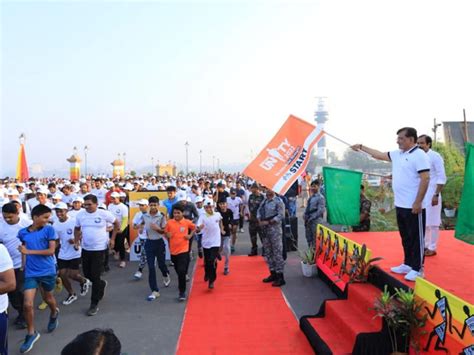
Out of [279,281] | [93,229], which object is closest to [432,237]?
[279,281]

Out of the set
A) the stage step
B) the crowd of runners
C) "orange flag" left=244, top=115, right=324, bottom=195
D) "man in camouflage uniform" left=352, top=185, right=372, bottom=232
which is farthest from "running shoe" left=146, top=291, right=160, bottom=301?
"man in camouflage uniform" left=352, top=185, right=372, bottom=232

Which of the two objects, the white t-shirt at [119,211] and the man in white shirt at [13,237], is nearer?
the man in white shirt at [13,237]

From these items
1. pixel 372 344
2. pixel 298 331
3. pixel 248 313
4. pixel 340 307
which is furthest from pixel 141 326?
pixel 372 344

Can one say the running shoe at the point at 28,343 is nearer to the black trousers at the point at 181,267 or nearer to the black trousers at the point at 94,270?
the black trousers at the point at 94,270

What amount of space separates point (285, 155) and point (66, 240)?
12.9 ft

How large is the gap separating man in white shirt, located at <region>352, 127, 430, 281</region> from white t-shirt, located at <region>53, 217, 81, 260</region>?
496 centimetres

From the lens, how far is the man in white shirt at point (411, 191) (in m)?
3.96

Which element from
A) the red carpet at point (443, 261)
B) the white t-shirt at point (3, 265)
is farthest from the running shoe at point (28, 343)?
the red carpet at point (443, 261)

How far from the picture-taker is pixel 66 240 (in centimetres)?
585

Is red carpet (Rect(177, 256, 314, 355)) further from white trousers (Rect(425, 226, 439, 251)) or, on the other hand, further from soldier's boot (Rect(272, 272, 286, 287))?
white trousers (Rect(425, 226, 439, 251))

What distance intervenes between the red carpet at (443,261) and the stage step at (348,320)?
46 cm

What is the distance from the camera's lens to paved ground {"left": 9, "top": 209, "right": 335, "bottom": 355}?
4699 mm

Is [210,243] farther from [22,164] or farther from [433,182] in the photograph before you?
[22,164]

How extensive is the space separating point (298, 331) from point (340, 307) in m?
0.68
